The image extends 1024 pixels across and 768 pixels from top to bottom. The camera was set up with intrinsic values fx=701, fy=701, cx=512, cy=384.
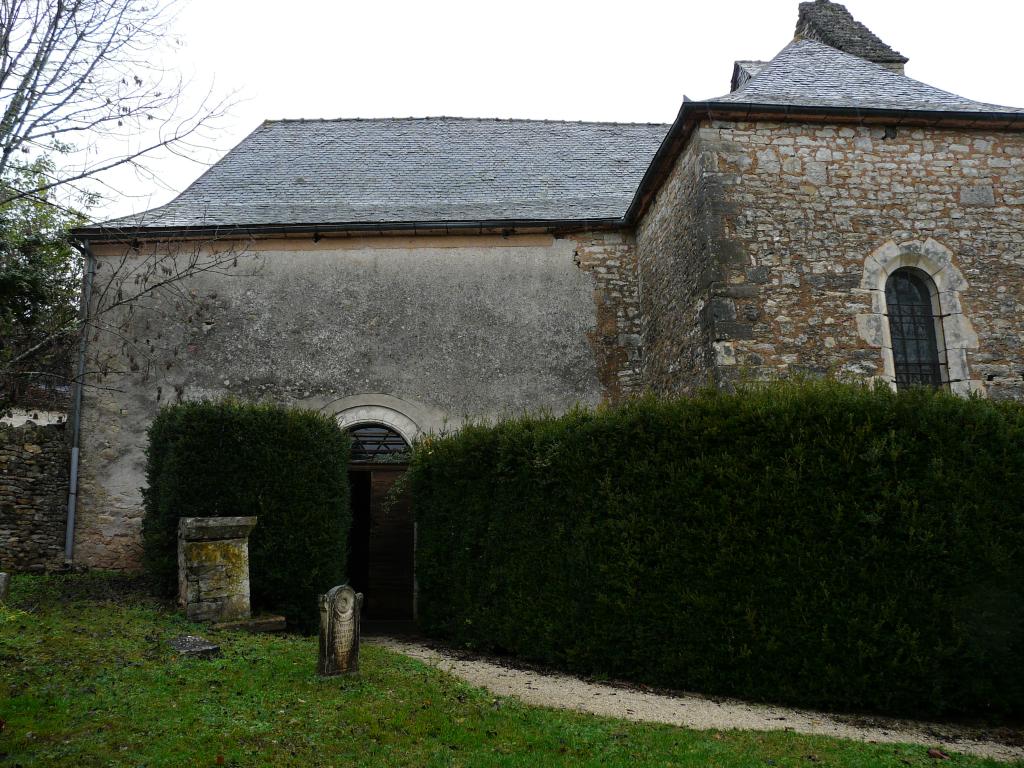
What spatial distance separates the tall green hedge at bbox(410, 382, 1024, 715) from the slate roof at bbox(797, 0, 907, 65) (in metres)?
8.44

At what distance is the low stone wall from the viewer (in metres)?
9.42

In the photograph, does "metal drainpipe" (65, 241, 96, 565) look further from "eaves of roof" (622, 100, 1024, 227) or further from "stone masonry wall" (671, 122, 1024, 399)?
"stone masonry wall" (671, 122, 1024, 399)

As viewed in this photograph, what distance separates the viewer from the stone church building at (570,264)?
25.4 feet

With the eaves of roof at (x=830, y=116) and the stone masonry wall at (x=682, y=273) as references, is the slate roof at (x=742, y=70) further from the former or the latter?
the eaves of roof at (x=830, y=116)

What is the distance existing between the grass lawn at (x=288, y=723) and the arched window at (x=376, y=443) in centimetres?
461

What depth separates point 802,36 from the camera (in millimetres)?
12336

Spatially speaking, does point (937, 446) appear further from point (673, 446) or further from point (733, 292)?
point (733, 292)

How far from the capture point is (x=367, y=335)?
10352 mm

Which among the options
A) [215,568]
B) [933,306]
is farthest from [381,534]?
[933,306]

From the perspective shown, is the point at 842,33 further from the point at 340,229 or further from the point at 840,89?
the point at 340,229

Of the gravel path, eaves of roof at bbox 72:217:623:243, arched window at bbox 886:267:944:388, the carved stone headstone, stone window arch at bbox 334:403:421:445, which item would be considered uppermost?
eaves of roof at bbox 72:217:623:243

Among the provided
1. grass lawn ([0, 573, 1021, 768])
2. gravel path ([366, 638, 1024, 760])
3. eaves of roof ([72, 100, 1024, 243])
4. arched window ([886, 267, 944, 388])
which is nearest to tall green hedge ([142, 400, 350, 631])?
grass lawn ([0, 573, 1021, 768])

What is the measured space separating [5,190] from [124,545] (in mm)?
6213

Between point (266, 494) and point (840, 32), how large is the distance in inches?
453
